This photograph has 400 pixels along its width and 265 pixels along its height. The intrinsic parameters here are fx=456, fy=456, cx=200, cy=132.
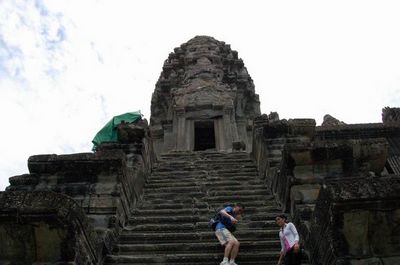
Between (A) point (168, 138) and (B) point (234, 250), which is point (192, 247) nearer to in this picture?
(B) point (234, 250)

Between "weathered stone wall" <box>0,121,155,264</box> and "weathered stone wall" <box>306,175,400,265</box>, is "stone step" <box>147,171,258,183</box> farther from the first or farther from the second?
"weathered stone wall" <box>306,175,400,265</box>

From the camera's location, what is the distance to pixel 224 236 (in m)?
5.86

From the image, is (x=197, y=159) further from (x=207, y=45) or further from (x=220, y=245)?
(x=207, y=45)

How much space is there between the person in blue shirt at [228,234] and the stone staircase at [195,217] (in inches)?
8.5

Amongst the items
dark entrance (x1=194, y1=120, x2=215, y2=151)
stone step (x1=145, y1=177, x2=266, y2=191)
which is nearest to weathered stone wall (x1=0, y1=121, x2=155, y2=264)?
stone step (x1=145, y1=177, x2=266, y2=191)

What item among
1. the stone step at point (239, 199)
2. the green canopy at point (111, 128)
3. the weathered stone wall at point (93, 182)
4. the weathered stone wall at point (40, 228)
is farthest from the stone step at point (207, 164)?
the green canopy at point (111, 128)

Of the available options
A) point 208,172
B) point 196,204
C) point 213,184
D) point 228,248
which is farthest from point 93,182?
point 208,172

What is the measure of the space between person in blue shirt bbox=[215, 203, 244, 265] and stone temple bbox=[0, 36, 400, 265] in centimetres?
24

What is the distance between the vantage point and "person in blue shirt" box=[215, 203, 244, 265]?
5.54m

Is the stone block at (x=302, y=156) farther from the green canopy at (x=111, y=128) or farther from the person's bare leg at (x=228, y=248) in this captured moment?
the green canopy at (x=111, y=128)

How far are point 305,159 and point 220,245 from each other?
5.72 ft

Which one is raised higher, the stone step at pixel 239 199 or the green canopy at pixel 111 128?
the green canopy at pixel 111 128

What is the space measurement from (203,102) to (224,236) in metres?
11.4

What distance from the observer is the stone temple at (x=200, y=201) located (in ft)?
14.6
